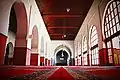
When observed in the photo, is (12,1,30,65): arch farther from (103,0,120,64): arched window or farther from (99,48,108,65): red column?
(103,0,120,64): arched window

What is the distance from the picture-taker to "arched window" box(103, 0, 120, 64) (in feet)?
20.9

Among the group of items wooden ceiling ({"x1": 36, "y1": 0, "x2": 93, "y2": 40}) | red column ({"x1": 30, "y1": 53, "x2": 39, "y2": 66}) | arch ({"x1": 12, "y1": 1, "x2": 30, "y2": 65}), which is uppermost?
wooden ceiling ({"x1": 36, "y1": 0, "x2": 93, "y2": 40})

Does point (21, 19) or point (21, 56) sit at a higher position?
point (21, 19)

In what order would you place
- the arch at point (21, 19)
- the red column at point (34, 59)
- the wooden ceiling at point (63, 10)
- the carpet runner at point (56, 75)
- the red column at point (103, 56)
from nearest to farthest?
the carpet runner at point (56, 75) < the arch at point (21, 19) < the red column at point (103, 56) < the wooden ceiling at point (63, 10) < the red column at point (34, 59)

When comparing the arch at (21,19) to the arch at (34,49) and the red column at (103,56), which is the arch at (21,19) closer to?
the arch at (34,49)

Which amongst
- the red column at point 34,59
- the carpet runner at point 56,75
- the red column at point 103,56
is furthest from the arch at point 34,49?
the carpet runner at point 56,75

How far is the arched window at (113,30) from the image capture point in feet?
20.9

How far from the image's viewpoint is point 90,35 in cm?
1113

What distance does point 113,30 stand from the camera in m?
6.79

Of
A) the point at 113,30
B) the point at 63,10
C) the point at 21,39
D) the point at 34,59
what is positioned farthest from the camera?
the point at 34,59

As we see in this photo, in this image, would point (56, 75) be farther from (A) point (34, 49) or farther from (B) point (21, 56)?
(A) point (34, 49)

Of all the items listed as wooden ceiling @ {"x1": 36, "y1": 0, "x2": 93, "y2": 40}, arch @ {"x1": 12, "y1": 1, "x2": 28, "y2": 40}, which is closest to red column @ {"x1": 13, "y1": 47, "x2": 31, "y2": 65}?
arch @ {"x1": 12, "y1": 1, "x2": 28, "y2": 40}

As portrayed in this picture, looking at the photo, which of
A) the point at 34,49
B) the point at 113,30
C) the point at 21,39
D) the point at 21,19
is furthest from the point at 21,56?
the point at 113,30

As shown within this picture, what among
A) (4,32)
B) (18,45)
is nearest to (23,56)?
(18,45)
